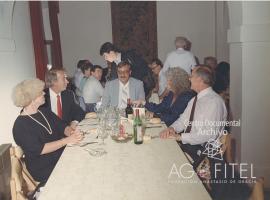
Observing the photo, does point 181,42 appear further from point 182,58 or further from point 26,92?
point 26,92

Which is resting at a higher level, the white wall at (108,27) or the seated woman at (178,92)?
the white wall at (108,27)

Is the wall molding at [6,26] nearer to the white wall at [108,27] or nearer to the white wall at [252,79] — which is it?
the white wall at [252,79]

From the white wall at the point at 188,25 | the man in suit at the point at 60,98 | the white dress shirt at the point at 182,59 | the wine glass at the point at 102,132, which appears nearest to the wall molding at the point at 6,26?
the man in suit at the point at 60,98

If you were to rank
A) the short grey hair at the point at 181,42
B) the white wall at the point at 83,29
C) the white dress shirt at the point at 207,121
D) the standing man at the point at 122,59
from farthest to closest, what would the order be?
the white wall at the point at 83,29 < the short grey hair at the point at 181,42 < the standing man at the point at 122,59 < the white dress shirt at the point at 207,121

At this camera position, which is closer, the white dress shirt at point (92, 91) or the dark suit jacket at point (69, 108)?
the dark suit jacket at point (69, 108)

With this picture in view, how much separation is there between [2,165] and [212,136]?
1970 millimetres

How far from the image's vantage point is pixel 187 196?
1392 mm

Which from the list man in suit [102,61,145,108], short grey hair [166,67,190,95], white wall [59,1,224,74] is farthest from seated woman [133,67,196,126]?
white wall [59,1,224,74]

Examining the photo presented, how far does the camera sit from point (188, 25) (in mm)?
7391

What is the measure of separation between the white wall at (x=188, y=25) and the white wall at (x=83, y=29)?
1229mm

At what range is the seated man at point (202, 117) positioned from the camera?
2508 millimetres

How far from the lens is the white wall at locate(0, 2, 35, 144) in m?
3.28

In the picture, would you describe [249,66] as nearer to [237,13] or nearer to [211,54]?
[237,13]

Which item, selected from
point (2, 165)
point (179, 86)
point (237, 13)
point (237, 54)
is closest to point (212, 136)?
point (179, 86)
